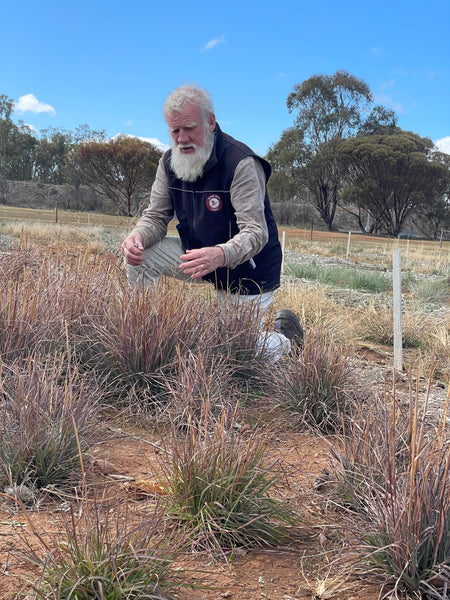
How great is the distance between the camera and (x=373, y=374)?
379cm

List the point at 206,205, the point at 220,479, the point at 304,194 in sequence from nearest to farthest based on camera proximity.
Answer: the point at 220,479, the point at 206,205, the point at 304,194

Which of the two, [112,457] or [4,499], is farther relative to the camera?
[112,457]

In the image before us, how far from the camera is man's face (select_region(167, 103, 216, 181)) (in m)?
3.55

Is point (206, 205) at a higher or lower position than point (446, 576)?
higher

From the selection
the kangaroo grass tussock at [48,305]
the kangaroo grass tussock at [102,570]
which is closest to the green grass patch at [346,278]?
the kangaroo grass tussock at [48,305]

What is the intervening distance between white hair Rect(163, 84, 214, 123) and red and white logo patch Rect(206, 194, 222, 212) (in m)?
0.46

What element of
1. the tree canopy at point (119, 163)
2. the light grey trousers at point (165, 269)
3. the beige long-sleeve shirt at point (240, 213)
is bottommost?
the light grey trousers at point (165, 269)

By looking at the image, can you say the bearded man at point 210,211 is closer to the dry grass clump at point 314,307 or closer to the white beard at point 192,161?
the white beard at point 192,161

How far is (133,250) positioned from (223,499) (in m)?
2.01

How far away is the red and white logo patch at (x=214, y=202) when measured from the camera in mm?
3662

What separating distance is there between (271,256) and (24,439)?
2311mm

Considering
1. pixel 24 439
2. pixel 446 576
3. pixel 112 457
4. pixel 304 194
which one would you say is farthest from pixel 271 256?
pixel 304 194

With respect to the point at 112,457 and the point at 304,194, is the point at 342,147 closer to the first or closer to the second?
the point at 304,194

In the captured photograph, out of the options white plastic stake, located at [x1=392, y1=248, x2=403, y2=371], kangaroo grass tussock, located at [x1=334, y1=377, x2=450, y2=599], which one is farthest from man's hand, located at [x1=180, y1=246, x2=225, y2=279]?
kangaroo grass tussock, located at [x1=334, y1=377, x2=450, y2=599]
